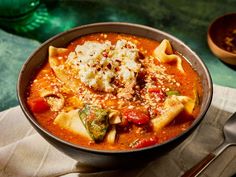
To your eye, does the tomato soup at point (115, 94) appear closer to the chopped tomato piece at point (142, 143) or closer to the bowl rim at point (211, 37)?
the chopped tomato piece at point (142, 143)

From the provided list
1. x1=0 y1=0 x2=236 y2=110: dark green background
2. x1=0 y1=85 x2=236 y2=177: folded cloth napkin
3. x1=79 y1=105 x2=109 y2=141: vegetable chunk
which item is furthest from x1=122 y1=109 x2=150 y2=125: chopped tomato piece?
x1=0 y1=0 x2=236 y2=110: dark green background

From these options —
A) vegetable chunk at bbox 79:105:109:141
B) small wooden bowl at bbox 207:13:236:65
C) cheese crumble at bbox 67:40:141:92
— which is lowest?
small wooden bowl at bbox 207:13:236:65

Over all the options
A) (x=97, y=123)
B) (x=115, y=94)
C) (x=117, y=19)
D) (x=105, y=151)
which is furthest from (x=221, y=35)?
(x=105, y=151)

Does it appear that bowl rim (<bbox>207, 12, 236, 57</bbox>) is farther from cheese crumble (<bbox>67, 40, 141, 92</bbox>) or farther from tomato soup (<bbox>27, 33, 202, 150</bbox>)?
cheese crumble (<bbox>67, 40, 141, 92</bbox>)

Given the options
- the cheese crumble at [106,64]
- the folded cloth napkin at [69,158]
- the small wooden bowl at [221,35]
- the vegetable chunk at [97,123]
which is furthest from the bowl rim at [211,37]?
the vegetable chunk at [97,123]

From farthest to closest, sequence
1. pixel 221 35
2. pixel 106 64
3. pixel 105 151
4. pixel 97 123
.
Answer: pixel 221 35 < pixel 106 64 < pixel 97 123 < pixel 105 151

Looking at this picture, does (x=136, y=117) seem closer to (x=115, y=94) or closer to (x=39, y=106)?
(x=115, y=94)
